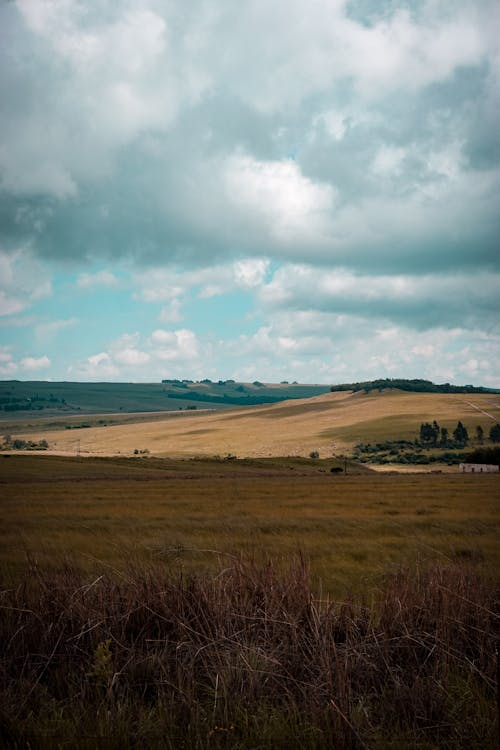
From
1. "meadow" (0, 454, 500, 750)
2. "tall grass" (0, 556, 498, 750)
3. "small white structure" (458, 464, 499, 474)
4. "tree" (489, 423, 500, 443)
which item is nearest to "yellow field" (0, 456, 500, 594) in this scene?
"meadow" (0, 454, 500, 750)

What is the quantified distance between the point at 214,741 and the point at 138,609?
350 cm

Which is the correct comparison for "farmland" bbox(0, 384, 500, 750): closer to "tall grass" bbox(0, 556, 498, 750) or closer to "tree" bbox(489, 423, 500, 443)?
"tall grass" bbox(0, 556, 498, 750)

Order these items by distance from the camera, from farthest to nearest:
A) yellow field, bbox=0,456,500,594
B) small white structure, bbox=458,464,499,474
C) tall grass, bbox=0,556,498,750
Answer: small white structure, bbox=458,464,499,474
yellow field, bbox=0,456,500,594
tall grass, bbox=0,556,498,750

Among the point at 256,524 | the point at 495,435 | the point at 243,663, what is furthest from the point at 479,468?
the point at 243,663

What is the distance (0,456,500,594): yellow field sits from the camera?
23.8 metres

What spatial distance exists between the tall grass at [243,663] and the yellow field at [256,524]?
7.03 ft

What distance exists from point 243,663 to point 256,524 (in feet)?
90.5

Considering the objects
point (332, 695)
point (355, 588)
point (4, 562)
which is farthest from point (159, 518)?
point (332, 695)

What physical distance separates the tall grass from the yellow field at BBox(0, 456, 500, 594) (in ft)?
7.03

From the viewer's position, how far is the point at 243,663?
874 centimetres

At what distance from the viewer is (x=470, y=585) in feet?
35.1

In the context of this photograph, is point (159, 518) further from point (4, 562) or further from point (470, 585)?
point (470, 585)

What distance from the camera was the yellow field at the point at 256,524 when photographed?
78.0 ft

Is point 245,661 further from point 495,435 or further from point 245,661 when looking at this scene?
point 495,435
